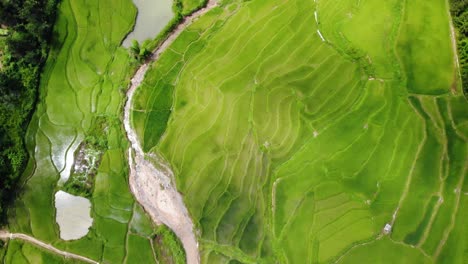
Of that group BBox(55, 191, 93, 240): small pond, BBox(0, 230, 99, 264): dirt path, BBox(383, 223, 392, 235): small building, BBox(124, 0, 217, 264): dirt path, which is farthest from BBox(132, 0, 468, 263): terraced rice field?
BBox(0, 230, 99, 264): dirt path

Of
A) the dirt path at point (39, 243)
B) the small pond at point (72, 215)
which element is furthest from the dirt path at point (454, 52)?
the dirt path at point (39, 243)

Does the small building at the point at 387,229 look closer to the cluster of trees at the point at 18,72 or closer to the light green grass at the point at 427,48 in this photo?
the light green grass at the point at 427,48

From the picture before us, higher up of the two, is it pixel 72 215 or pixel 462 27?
pixel 72 215

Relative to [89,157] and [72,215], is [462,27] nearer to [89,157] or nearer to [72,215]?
[89,157]

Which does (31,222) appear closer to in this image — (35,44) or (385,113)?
(35,44)

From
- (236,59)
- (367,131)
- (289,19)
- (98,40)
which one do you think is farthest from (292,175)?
(98,40)

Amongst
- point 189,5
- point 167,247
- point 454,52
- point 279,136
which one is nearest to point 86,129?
point 167,247
